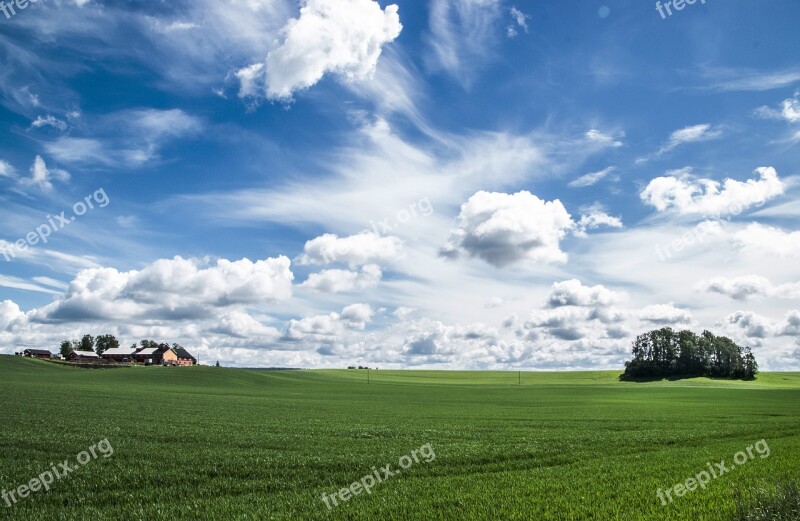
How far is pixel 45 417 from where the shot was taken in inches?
1339

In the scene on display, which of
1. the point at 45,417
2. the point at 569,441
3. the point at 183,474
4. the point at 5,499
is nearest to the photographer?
the point at 5,499

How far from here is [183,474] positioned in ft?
56.7

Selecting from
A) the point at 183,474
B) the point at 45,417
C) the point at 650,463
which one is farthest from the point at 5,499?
the point at 45,417

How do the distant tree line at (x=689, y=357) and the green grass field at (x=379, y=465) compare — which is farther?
the distant tree line at (x=689, y=357)

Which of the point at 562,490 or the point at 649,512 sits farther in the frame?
the point at 562,490

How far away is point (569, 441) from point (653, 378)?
526ft

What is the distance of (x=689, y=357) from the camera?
6718 inches

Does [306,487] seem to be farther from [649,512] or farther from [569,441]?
[569,441]

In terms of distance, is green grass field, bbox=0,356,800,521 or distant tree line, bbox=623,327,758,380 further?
distant tree line, bbox=623,327,758,380

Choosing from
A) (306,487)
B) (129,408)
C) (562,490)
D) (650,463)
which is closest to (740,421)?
(650,463)

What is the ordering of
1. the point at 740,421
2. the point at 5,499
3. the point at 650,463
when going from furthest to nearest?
the point at 740,421 → the point at 650,463 → the point at 5,499

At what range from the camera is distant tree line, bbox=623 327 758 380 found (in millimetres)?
166875

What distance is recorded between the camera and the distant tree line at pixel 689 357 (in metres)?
167

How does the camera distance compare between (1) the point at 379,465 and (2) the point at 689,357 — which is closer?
(1) the point at 379,465
